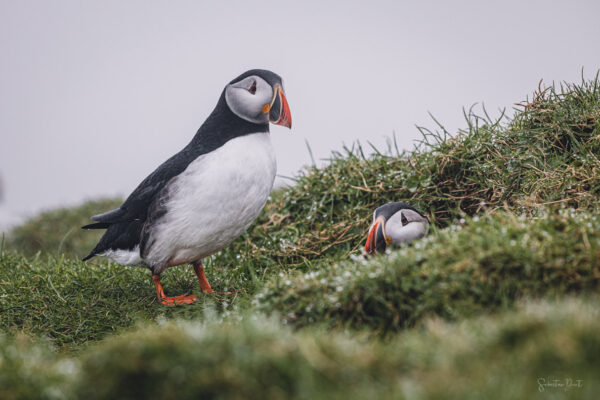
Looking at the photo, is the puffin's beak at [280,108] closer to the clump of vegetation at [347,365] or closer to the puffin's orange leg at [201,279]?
the puffin's orange leg at [201,279]

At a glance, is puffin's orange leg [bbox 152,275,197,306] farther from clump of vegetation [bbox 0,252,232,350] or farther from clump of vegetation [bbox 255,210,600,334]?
clump of vegetation [bbox 255,210,600,334]

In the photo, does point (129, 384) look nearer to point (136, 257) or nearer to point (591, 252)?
point (591, 252)

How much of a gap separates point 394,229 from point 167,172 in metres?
1.79

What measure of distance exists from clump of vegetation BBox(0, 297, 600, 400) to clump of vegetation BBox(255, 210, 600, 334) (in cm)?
44

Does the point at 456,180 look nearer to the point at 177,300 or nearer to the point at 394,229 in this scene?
the point at 394,229

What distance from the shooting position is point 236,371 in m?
1.88

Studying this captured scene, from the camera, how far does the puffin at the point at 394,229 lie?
3.95 metres

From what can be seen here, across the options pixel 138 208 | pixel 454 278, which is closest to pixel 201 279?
pixel 138 208

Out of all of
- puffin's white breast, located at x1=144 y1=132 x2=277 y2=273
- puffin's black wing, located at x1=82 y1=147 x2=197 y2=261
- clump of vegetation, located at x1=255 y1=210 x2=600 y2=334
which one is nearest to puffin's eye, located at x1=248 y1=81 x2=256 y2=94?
puffin's white breast, located at x1=144 y1=132 x2=277 y2=273

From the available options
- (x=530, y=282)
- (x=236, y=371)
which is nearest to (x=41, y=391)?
(x=236, y=371)

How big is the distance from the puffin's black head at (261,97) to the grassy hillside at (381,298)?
123 centimetres

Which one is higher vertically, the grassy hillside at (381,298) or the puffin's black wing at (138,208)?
the puffin's black wing at (138,208)

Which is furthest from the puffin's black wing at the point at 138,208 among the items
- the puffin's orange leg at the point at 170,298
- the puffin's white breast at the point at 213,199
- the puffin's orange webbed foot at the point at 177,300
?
the puffin's orange webbed foot at the point at 177,300

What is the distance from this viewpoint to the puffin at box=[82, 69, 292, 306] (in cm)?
403
